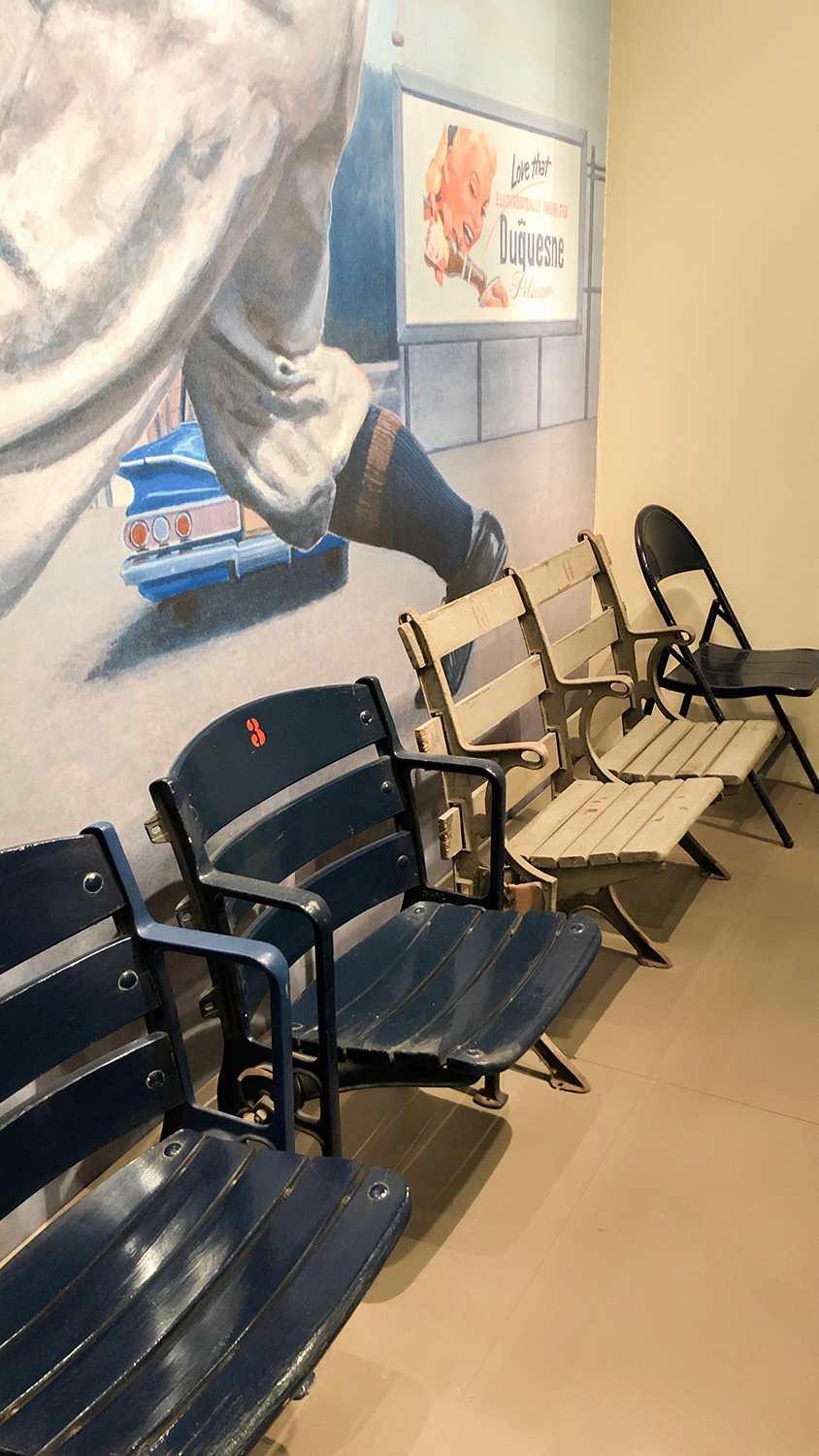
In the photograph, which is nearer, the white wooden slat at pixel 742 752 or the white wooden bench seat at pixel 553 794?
the white wooden bench seat at pixel 553 794

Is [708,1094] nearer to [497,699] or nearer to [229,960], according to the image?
[497,699]

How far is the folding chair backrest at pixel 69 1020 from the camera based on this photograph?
5.25 feet

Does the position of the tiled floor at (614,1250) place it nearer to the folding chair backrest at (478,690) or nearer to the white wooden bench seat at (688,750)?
the white wooden bench seat at (688,750)

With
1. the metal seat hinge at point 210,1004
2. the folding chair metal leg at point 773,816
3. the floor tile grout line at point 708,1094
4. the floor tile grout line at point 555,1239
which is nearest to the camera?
the floor tile grout line at point 555,1239

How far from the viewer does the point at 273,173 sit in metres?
2.47

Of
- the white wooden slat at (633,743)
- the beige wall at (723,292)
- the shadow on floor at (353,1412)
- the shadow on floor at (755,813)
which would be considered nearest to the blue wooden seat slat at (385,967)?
the shadow on floor at (353,1412)

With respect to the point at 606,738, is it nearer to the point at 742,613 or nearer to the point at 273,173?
the point at 742,613

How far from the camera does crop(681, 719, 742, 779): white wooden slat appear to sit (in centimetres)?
334

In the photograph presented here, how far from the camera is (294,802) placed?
7.47 ft

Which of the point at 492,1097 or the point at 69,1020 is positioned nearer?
the point at 69,1020

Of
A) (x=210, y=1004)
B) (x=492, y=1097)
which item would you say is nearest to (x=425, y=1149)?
(x=492, y=1097)

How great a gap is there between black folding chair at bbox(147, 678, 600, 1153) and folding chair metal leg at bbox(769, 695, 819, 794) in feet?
6.26

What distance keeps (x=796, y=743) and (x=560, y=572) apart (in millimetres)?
1246

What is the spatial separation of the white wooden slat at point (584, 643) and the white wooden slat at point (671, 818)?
0.53m
